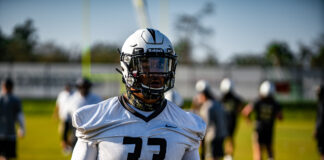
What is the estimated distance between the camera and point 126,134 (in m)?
2.29

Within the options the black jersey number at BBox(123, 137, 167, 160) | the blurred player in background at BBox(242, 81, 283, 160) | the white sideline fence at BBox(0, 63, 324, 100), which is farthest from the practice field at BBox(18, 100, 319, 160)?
the black jersey number at BBox(123, 137, 167, 160)

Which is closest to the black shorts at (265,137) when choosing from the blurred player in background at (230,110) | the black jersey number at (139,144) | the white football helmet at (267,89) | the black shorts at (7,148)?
the white football helmet at (267,89)

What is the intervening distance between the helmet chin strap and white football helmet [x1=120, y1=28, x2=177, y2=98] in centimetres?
4

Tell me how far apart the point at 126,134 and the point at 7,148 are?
606 centimetres

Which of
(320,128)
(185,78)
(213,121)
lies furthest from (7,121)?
(185,78)

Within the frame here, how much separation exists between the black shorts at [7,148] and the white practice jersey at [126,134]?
580 cm

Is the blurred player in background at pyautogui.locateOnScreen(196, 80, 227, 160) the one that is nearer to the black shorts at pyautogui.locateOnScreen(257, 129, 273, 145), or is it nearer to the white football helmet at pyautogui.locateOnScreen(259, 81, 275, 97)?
the black shorts at pyautogui.locateOnScreen(257, 129, 273, 145)

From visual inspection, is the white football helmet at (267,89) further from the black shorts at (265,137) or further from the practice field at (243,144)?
the practice field at (243,144)

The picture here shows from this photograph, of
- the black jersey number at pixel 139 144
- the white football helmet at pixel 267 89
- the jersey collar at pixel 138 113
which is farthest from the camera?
the white football helmet at pixel 267 89

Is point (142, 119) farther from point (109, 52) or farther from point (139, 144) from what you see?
point (109, 52)

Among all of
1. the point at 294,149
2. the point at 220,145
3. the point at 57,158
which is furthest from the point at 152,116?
the point at 294,149

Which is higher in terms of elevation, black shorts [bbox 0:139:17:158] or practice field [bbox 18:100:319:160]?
black shorts [bbox 0:139:17:158]

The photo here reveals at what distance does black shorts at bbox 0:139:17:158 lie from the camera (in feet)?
24.6

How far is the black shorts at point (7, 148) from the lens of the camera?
7.48 m
